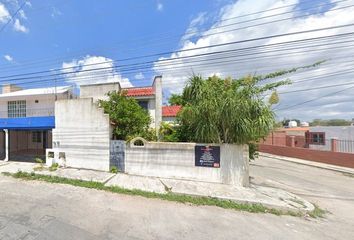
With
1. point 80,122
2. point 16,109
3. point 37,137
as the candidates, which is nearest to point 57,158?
point 80,122

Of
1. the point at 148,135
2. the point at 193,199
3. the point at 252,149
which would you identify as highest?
the point at 148,135

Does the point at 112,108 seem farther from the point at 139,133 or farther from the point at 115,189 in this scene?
the point at 115,189

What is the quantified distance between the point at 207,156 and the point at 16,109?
18.4 m

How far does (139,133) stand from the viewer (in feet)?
40.1

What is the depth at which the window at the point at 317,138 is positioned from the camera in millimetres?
23125

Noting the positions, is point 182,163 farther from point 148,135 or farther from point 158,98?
point 158,98

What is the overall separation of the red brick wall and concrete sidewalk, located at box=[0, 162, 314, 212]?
10.8m

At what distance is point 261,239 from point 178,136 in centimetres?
695

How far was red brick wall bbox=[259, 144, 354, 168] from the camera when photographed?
655 inches

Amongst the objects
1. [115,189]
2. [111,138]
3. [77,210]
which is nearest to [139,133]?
[111,138]

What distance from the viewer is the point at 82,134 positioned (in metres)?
12.3

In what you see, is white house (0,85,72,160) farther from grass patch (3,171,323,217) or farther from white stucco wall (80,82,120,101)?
grass patch (3,171,323,217)

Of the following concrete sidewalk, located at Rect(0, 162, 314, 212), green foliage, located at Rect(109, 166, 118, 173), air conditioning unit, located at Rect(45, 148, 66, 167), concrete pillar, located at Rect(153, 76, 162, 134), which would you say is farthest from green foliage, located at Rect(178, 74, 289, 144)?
air conditioning unit, located at Rect(45, 148, 66, 167)

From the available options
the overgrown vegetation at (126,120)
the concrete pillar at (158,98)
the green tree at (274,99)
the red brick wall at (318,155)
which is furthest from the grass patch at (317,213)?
the red brick wall at (318,155)
